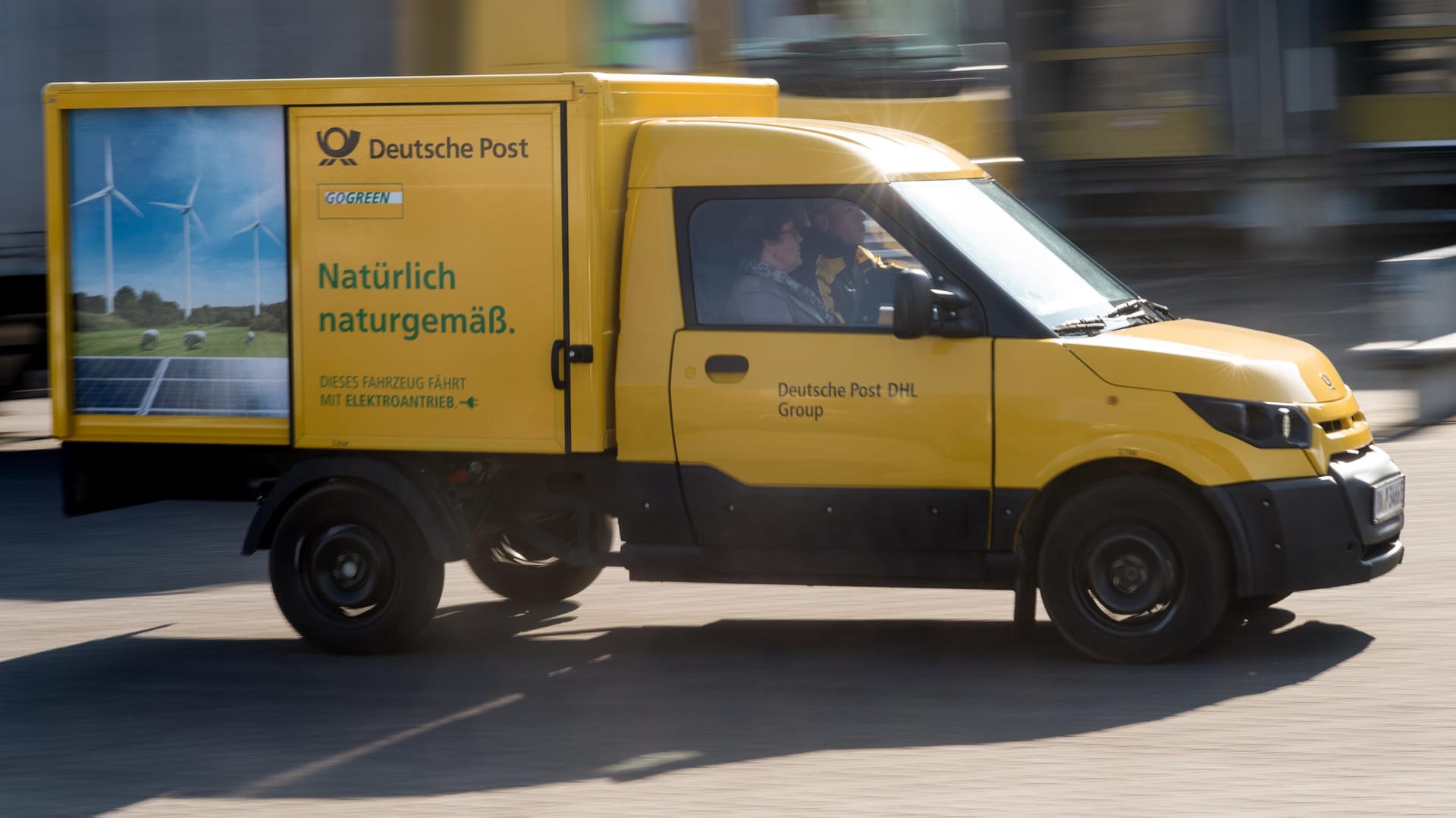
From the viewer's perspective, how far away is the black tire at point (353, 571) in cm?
764

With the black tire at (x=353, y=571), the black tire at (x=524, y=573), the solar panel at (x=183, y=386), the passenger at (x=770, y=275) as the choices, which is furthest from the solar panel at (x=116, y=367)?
the passenger at (x=770, y=275)

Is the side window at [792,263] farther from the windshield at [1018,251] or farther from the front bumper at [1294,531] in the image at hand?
the front bumper at [1294,531]

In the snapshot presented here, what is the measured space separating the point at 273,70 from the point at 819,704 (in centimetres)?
967

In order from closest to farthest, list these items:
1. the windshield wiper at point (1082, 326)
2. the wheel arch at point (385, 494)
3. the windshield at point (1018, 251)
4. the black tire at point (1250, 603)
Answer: the windshield wiper at point (1082, 326) → the windshield at point (1018, 251) → the black tire at point (1250, 603) → the wheel arch at point (385, 494)

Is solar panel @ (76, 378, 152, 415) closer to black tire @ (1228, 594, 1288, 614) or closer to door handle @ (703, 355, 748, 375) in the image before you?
door handle @ (703, 355, 748, 375)

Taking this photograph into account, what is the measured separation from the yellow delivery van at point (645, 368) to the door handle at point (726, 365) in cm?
2

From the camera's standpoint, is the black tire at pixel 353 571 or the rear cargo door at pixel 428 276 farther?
the black tire at pixel 353 571

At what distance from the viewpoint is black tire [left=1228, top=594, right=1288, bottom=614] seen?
734 cm

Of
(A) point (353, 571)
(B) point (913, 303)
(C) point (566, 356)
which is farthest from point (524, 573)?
(B) point (913, 303)

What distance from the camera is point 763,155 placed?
718cm

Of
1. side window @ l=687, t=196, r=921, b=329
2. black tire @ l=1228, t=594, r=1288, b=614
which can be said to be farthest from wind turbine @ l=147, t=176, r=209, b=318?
black tire @ l=1228, t=594, r=1288, b=614

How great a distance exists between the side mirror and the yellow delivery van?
13 mm

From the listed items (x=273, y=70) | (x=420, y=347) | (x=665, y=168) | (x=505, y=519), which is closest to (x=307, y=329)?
(x=420, y=347)

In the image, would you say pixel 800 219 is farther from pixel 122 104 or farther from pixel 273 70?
pixel 273 70
